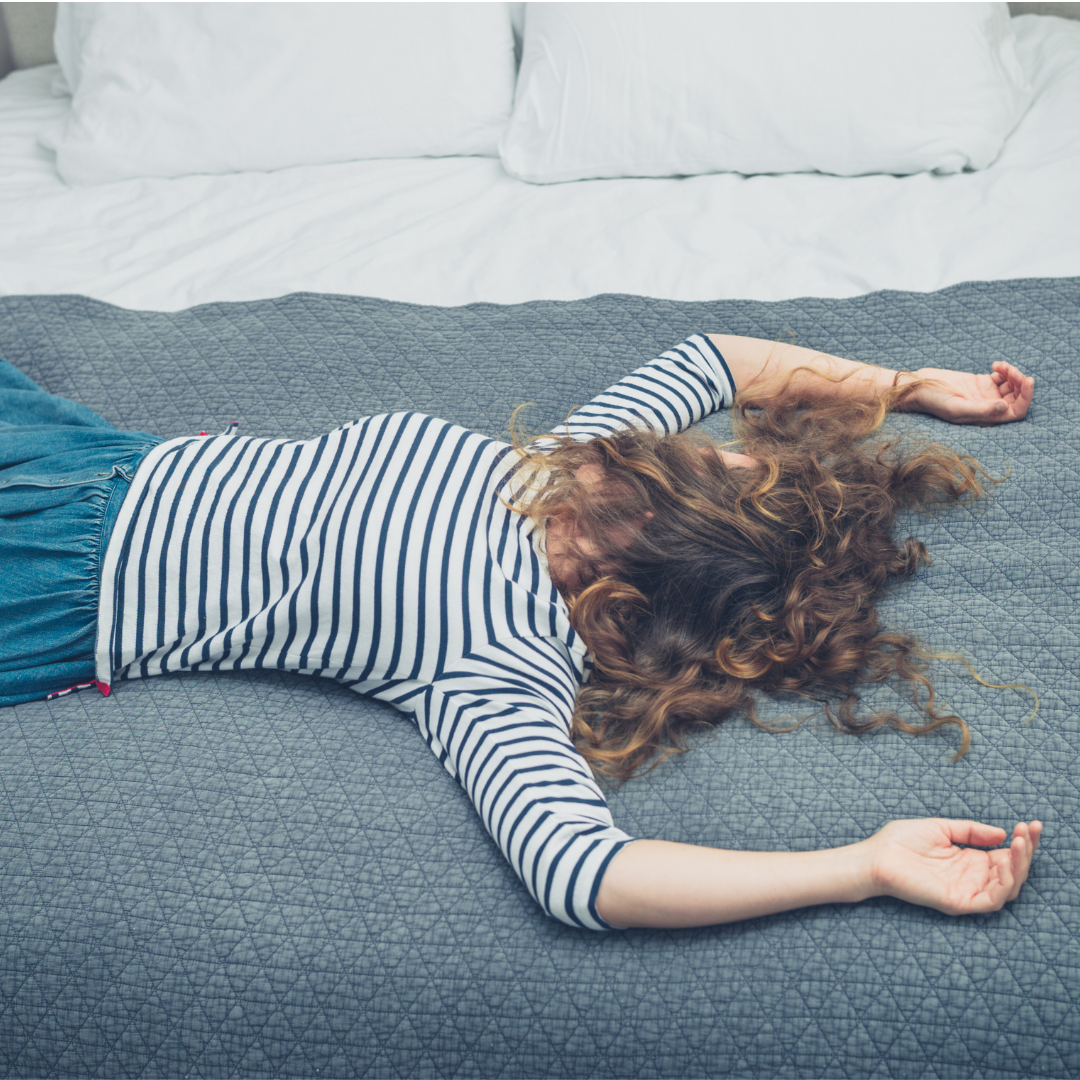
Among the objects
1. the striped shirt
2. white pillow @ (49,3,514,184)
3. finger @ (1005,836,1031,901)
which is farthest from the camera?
white pillow @ (49,3,514,184)

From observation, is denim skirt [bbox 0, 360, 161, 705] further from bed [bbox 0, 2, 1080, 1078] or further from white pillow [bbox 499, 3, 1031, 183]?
white pillow [bbox 499, 3, 1031, 183]

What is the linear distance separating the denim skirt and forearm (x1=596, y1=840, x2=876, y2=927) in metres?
0.58

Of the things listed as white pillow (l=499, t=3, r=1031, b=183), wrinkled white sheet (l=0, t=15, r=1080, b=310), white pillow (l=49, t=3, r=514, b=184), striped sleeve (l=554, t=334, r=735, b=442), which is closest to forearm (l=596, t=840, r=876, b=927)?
striped sleeve (l=554, t=334, r=735, b=442)

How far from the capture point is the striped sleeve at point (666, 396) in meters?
1.01

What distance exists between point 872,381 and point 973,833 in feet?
1.83

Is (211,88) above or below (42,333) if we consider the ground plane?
above

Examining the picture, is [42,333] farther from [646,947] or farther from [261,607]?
[646,947]

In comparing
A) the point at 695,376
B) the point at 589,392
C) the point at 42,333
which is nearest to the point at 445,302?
the point at 589,392

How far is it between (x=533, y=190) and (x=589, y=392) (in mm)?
619

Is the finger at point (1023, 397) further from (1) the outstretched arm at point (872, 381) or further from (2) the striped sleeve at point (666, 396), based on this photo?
(2) the striped sleeve at point (666, 396)

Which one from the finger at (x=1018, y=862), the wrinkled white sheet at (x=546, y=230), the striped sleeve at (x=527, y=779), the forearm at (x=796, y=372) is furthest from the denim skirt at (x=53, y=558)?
the finger at (x=1018, y=862)

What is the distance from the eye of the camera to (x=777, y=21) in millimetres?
1407

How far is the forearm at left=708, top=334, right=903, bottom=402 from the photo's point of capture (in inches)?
41.2

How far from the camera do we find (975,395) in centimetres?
103
